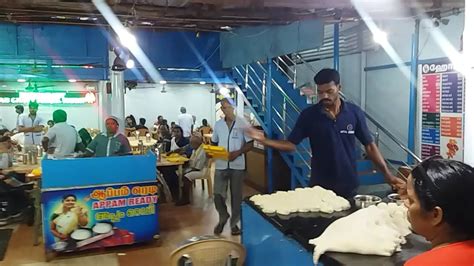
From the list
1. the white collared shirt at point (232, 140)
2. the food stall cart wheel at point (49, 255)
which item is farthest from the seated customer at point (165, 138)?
the food stall cart wheel at point (49, 255)

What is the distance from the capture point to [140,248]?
4.74 meters

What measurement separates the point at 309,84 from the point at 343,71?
775 mm

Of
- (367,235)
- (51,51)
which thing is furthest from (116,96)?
(367,235)

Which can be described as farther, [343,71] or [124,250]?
[343,71]

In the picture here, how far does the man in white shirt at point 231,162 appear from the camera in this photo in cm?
499

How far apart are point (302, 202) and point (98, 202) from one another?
297 cm

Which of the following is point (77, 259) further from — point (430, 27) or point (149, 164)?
point (430, 27)

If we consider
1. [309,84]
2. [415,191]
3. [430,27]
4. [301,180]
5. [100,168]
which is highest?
[430,27]

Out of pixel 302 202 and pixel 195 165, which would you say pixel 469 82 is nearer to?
pixel 302 202

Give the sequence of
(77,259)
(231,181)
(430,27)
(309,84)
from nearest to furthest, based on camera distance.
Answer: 1. (77,259)
2. (231,181)
3. (430,27)
4. (309,84)

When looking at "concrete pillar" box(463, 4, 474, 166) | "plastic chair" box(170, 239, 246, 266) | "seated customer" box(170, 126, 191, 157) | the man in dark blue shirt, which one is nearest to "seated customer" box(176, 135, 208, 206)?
"seated customer" box(170, 126, 191, 157)

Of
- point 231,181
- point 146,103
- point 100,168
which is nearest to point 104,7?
point 100,168

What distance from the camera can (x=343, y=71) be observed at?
7.65 meters

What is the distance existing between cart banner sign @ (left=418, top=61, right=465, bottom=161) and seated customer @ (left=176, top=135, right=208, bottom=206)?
11.1 ft
